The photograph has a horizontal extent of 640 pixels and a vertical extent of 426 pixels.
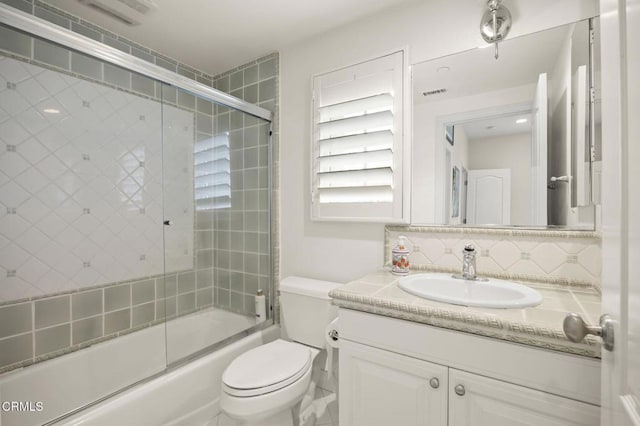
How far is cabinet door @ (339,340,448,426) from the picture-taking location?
3.18 ft

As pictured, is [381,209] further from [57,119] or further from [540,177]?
[57,119]

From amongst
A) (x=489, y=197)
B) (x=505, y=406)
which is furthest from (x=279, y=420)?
(x=489, y=197)

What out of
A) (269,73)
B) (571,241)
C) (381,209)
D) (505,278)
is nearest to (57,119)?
(269,73)

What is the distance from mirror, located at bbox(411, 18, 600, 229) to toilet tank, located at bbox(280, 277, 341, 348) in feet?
2.16

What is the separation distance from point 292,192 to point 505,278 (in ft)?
4.28

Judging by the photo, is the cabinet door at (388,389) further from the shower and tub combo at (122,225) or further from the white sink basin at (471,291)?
the shower and tub combo at (122,225)

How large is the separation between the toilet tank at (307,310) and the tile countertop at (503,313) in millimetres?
460

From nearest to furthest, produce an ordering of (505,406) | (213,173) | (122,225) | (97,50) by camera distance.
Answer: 1. (505,406)
2. (97,50)
3. (122,225)
4. (213,173)

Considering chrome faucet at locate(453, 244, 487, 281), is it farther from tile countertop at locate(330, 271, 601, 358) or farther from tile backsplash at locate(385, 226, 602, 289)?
tile countertop at locate(330, 271, 601, 358)

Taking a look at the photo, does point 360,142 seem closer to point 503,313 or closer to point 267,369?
point 503,313

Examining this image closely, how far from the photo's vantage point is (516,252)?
1.29 m

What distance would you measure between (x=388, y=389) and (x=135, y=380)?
4.09ft

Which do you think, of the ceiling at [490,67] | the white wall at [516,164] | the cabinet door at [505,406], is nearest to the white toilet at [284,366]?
the cabinet door at [505,406]

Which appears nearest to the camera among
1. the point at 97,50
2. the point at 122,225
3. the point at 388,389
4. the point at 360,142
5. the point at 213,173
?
the point at 388,389
